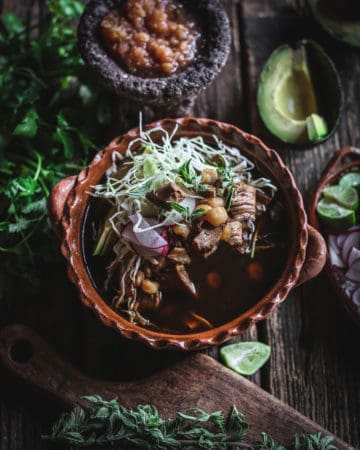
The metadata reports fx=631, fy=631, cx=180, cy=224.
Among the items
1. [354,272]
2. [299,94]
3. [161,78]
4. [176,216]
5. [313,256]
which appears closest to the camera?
[176,216]

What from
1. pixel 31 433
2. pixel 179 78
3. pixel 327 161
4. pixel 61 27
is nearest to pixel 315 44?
pixel 327 161

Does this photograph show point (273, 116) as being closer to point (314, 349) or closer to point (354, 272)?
point (354, 272)

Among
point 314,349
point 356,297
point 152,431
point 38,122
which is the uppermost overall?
point 38,122

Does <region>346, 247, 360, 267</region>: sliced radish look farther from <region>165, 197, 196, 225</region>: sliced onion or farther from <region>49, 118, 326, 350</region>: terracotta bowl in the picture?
<region>165, 197, 196, 225</region>: sliced onion

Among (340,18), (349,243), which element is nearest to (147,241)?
(349,243)

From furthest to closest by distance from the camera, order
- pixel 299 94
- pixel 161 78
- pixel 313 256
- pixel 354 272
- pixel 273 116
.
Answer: pixel 299 94 → pixel 273 116 → pixel 354 272 → pixel 161 78 → pixel 313 256

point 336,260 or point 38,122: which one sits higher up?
point 38,122

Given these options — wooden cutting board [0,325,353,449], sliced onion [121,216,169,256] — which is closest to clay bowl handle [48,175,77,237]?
sliced onion [121,216,169,256]
